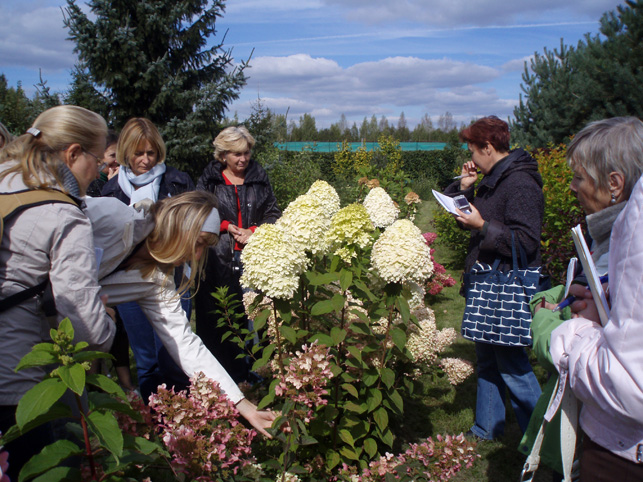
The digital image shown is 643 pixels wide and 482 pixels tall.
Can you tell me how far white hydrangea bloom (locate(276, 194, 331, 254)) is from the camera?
2.00m

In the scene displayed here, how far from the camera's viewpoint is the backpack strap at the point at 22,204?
1391 millimetres

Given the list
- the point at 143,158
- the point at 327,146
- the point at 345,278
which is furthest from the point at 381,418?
the point at 327,146

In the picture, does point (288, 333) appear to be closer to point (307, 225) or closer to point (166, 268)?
point (307, 225)

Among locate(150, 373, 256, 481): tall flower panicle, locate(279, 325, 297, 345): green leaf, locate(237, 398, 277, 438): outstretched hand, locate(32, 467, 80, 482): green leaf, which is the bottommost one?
locate(237, 398, 277, 438): outstretched hand

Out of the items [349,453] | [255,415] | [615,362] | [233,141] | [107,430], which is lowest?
[349,453]

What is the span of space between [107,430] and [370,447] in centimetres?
146

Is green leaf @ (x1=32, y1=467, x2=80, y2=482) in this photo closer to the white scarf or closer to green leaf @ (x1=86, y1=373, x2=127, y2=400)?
green leaf @ (x1=86, y1=373, x2=127, y2=400)

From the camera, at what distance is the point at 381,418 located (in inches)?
85.3

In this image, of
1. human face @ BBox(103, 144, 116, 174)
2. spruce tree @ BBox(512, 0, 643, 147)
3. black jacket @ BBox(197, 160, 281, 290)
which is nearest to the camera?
black jacket @ BBox(197, 160, 281, 290)

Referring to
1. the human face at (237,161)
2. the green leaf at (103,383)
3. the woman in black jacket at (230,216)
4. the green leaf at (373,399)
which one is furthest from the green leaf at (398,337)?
the human face at (237,161)

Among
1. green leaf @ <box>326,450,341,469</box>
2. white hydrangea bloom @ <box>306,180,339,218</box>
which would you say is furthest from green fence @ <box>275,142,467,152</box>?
green leaf @ <box>326,450,341,469</box>

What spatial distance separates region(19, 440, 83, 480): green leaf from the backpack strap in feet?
1.62

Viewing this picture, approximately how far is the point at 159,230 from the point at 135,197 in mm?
1524

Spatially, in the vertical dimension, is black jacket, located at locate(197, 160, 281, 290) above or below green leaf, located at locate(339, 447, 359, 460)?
above
